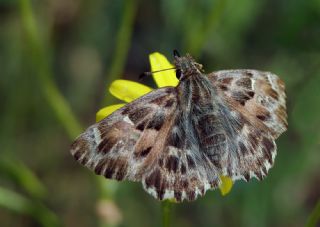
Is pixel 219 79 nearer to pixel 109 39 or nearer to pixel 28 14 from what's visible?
pixel 28 14

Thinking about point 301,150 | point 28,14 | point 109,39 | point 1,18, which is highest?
point 28,14

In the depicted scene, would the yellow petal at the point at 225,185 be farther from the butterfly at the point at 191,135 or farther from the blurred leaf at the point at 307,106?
the blurred leaf at the point at 307,106

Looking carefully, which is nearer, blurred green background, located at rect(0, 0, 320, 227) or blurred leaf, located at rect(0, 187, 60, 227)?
blurred leaf, located at rect(0, 187, 60, 227)

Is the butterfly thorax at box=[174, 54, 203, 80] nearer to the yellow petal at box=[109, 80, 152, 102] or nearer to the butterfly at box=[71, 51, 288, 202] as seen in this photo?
the butterfly at box=[71, 51, 288, 202]

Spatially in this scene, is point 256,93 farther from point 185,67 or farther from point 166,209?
point 166,209

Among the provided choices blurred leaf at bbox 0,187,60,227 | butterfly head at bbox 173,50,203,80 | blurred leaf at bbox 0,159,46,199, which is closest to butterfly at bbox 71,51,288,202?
butterfly head at bbox 173,50,203,80

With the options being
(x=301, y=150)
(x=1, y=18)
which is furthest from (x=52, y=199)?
(x=301, y=150)

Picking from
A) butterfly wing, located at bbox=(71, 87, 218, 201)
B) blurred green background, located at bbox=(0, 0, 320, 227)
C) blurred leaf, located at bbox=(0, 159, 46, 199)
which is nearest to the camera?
butterfly wing, located at bbox=(71, 87, 218, 201)
